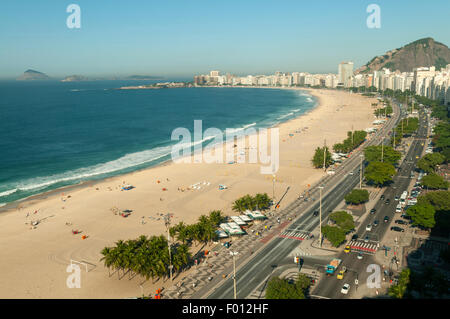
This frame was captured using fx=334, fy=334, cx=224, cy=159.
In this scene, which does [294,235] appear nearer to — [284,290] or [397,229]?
[397,229]

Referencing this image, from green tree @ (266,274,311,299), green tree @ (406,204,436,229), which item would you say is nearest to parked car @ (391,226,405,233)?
green tree @ (406,204,436,229)

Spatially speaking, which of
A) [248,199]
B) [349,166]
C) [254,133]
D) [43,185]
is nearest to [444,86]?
[254,133]

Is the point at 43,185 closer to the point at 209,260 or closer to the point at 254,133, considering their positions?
the point at 209,260

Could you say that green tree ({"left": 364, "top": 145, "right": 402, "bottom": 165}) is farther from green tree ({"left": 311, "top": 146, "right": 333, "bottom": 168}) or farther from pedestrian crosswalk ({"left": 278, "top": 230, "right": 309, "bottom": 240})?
pedestrian crosswalk ({"left": 278, "top": 230, "right": 309, "bottom": 240})

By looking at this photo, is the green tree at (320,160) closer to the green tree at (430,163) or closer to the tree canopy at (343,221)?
the green tree at (430,163)

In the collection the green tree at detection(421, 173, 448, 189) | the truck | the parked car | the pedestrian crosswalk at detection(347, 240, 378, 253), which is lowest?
the truck

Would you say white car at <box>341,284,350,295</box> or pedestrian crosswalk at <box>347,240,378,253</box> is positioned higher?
pedestrian crosswalk at <box>347,240,378,253</box>
